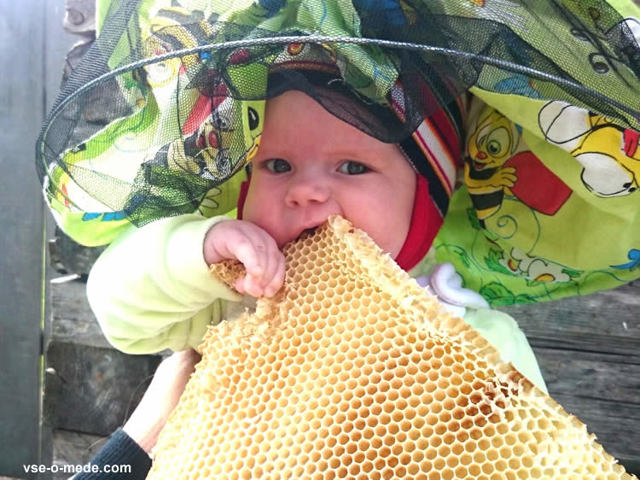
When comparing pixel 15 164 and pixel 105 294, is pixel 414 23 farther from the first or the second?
pixel 15 164

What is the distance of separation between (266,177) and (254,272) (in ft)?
0.43

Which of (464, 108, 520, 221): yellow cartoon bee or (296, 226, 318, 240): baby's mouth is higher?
(464, 108, 520, 221): yellow cartoon bee

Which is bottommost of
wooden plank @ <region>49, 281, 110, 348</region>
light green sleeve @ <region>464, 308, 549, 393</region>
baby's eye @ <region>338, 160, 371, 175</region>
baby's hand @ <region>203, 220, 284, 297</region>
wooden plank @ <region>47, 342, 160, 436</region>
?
wooden plank @ <region>47, 342, 160, 436</region>

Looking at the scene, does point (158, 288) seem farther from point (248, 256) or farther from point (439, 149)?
point (439, 149)

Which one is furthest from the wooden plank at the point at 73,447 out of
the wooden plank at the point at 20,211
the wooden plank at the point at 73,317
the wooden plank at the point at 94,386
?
the wooden plank at the point at 20,211

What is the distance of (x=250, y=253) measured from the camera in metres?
0.52

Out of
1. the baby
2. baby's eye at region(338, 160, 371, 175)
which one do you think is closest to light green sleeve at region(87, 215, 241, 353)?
the baby

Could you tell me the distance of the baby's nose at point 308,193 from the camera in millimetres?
549

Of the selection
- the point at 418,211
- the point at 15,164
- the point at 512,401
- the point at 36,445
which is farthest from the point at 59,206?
the point at 36,445

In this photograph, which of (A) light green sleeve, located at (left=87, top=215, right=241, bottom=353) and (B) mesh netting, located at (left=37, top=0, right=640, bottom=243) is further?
(A) light green sleeve, located at (left=87, top=215, right=241, bottom=353)

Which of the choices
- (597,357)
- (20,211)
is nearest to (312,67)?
(597,357)

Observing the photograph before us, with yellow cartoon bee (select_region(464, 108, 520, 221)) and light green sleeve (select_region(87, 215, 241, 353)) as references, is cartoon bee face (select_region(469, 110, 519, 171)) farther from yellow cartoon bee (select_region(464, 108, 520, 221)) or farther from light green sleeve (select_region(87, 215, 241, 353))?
light green sleeve (select_region(87, 215, 241, 353))

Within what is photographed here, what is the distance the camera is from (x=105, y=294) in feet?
2.06

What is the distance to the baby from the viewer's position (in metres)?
0.55
